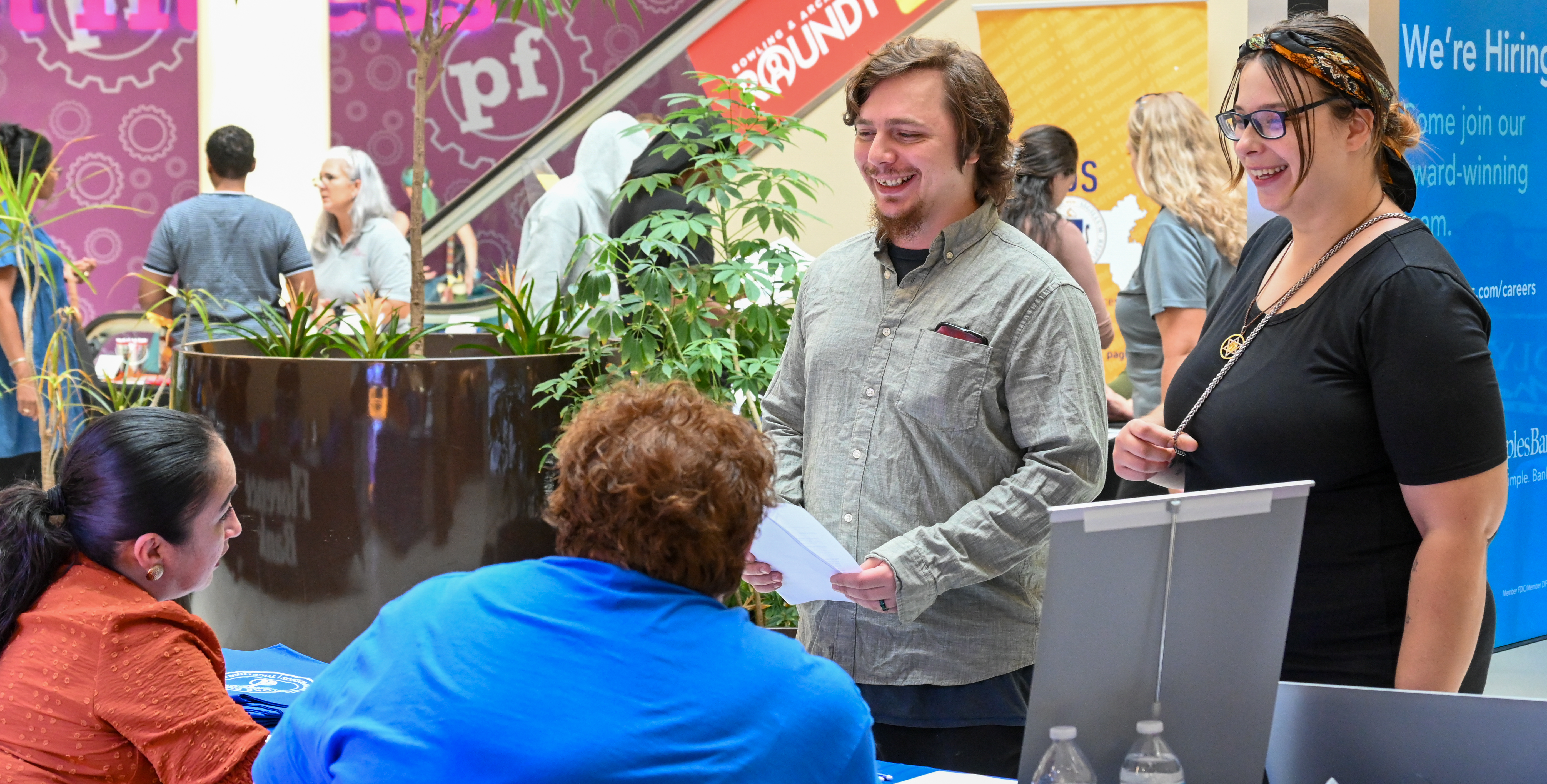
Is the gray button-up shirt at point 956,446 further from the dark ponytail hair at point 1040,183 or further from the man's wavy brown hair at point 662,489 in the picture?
the dark ponytail hair at point 1040,183

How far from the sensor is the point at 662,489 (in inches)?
47.6

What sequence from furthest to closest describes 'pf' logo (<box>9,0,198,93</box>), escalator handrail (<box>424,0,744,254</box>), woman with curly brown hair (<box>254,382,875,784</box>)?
'pf' logo (<box>9,0,198,93</box>), escalator handrail (<box>424,0,744,254</box>), woman with curly brown hair (<box>254,382,875,784</box>)

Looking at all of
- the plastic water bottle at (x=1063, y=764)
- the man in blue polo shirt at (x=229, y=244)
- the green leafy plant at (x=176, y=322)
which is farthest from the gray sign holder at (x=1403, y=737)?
the man in blue polo shirt at (x=229, y=244)

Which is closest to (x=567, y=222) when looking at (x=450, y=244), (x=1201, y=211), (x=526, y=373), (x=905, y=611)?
(x=526, y=373)

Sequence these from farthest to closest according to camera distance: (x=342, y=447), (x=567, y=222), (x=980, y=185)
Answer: (x=567, y=222), (x=342, y=447), (x=980, y=185)

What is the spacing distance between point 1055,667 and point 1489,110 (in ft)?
9.20

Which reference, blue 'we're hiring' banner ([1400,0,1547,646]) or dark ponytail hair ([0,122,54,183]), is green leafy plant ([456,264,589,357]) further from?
dark ponytail hair ([0,122,54,183])

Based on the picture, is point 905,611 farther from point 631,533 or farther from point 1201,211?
point 1201,211

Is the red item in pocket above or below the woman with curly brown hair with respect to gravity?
above

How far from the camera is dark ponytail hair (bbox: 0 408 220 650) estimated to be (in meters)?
1.78

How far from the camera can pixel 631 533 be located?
47.4 inches

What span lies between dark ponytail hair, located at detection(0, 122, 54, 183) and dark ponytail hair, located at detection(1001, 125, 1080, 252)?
134 inches

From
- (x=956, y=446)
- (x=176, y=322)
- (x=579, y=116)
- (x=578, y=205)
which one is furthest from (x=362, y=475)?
(x=579, y=116)

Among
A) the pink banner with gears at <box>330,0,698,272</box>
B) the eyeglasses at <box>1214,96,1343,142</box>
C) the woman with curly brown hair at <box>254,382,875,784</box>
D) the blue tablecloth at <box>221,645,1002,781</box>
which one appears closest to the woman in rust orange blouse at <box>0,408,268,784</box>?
the blue tablecloth at <box>221,645,1002,781</box>
